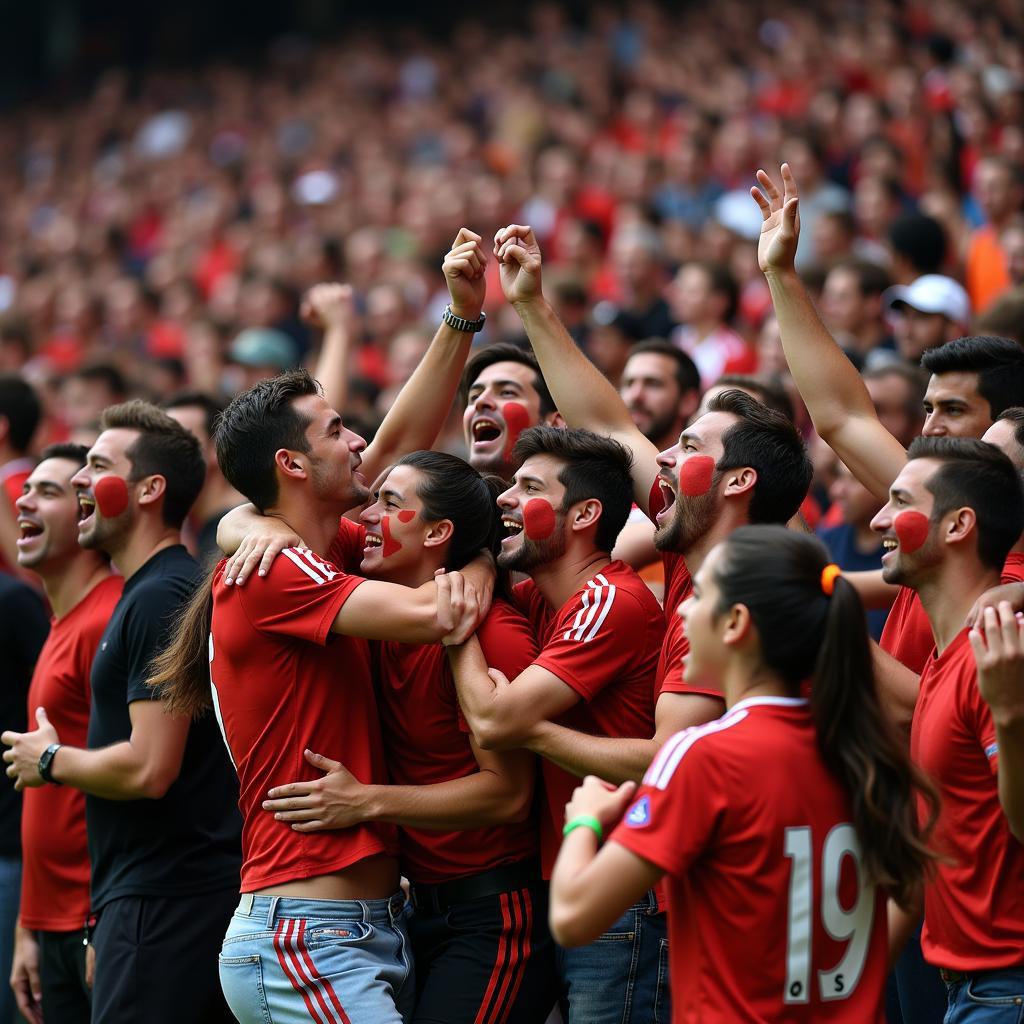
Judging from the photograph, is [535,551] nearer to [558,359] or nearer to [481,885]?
[558,359]

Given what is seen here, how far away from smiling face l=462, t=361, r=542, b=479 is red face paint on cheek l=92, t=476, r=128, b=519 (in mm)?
1324

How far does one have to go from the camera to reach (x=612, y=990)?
450 cm

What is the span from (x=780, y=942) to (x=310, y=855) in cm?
160

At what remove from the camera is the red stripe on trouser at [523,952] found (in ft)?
14.9

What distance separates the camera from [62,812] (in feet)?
18.8

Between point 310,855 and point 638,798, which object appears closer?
point 638,798

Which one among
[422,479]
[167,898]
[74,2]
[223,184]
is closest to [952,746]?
[422,479]

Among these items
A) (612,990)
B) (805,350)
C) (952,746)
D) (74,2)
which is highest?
(74,2)

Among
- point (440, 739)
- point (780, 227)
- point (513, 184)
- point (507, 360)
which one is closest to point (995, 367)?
point (780, 227)

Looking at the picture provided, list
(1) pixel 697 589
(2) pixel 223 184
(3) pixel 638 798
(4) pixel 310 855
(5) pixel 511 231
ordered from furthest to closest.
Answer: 1. (2) pixel 223 184
2. (5) pixel 511 231
3. (4) pixel 310 855
4. (1) pixel 697 589
5. (3) pixel 638 798

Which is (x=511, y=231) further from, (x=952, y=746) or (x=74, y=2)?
(x=74, y=2)

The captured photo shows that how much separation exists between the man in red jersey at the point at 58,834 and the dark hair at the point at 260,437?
46.5 inches

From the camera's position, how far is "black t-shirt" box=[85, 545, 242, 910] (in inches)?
205

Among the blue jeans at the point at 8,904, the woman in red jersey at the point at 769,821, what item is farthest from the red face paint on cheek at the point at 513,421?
the blue jeans at the point at 8,904
